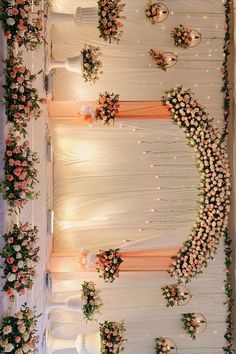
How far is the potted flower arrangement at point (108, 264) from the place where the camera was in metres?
7.53

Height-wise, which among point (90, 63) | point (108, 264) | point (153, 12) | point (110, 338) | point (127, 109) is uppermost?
point (153, 12)

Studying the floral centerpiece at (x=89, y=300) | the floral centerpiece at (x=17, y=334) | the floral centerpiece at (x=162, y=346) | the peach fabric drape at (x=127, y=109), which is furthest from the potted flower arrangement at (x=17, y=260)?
the floral centerpiece at (x=162, y=346)

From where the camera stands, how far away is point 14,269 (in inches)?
211

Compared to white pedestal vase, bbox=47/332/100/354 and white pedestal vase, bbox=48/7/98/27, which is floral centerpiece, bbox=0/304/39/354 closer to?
white pedestal vase, bbox=47/332/100/354

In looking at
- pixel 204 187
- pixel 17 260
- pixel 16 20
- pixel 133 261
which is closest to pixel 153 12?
pixel 204 187

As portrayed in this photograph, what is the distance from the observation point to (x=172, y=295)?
26.6 ft

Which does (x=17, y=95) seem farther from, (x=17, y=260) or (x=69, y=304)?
(x=69, y=304)

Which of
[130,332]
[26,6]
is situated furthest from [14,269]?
[130,332]

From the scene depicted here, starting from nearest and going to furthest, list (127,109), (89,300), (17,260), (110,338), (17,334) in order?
(17,334) → (17,260) → (89,300) → (110,338) → (127,109)

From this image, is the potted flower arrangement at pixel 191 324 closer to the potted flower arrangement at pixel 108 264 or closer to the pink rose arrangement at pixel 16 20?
the potted flower arrangement at pixel 108 264

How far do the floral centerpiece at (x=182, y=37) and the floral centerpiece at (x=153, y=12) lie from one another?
0.37 m

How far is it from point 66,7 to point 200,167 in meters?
3.24

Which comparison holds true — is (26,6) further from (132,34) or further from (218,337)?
(218,337)

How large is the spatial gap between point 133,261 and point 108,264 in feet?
1.35
